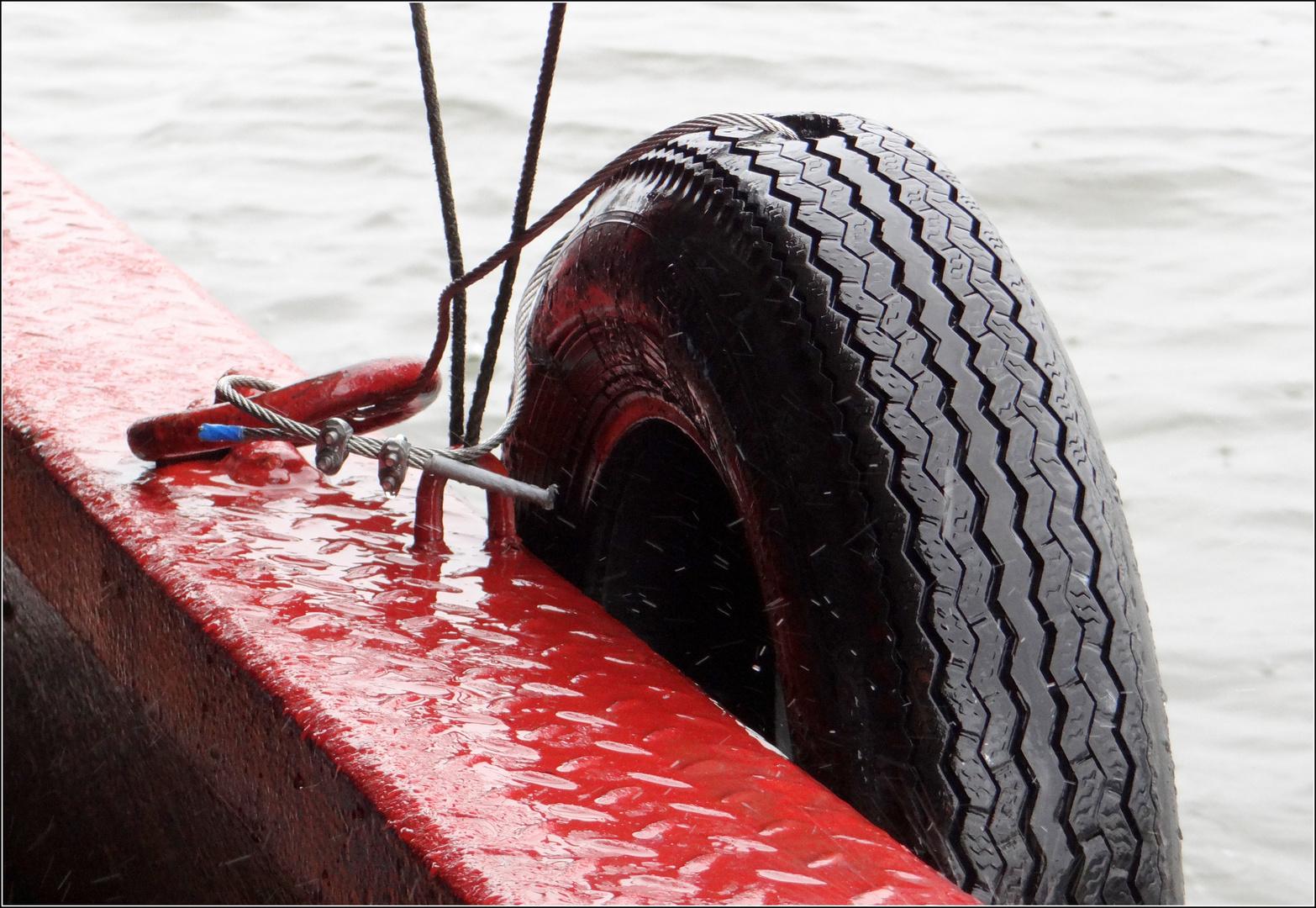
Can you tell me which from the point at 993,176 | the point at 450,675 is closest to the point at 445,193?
the point at 450,675

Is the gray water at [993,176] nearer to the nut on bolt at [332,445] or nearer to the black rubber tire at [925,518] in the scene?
the black rubber tire at [925,518]

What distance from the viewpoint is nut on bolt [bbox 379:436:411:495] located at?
5.07 ft

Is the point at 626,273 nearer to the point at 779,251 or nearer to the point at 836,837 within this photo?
the point at 779,251

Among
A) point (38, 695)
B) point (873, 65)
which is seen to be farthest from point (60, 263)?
point (873, 65)

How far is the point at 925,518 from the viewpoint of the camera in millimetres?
1268

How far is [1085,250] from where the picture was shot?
15.6 feet

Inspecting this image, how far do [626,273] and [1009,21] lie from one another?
20.8ft

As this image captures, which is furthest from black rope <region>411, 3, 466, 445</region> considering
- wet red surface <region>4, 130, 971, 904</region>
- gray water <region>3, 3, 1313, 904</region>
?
gray water <region>3, 3, 1313, 904</region>

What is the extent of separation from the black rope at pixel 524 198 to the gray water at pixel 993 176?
142 centimetres

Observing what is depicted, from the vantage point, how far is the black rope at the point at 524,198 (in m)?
1.64

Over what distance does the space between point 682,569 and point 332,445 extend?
1.45 feet

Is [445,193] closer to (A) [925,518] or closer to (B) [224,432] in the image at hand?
(B) [224,432]

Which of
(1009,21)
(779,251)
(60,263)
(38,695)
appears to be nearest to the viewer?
(779,251)

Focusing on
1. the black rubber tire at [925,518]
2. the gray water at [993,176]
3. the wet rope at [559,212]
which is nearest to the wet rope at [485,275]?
the wet rope at [559,212]
